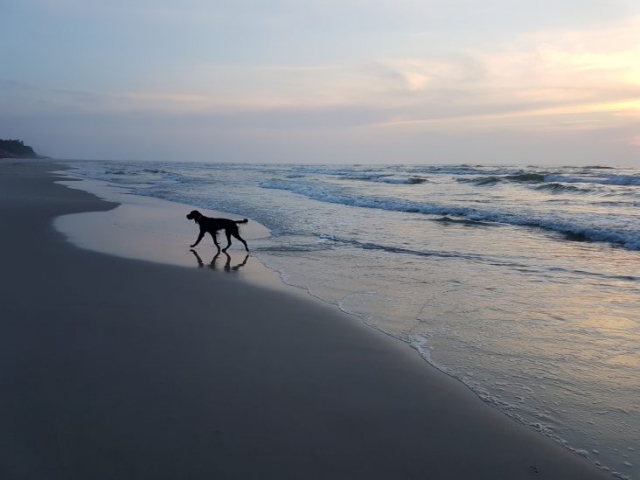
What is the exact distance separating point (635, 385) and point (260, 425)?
119 inches

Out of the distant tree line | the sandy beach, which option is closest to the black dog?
the sandy beach

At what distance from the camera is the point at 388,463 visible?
2.81m

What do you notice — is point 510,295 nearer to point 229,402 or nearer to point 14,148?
point 229,402

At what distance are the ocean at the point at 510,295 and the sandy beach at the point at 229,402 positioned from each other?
0.36 metres

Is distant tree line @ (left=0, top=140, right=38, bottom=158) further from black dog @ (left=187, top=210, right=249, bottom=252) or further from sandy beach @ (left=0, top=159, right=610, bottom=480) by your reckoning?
sandy beach @ (left=0, top=159, right=610, bottom=480)

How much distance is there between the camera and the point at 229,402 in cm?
338

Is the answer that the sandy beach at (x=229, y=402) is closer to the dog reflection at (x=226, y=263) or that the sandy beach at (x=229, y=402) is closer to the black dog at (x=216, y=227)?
the dog reflection at (x=226, y=263)

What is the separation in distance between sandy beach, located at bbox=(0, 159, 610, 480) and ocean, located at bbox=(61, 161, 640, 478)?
0.36 m

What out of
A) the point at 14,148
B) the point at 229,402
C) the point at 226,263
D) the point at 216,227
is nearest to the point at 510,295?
the point at 229,402

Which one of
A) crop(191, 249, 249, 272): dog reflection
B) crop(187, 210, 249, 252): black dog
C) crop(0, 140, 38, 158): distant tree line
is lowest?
crop(191, 249, 249, 272): dog reflection

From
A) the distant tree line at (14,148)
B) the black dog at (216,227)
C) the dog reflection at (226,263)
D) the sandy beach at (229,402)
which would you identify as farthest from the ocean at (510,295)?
the distant tree line at (14,148)

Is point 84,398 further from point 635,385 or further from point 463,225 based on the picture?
point 463,225

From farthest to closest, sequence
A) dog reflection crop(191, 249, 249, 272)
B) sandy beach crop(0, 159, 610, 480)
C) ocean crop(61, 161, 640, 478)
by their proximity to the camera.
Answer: dog reflection crop(191, 249, 249, 272), ocean crop(61, 161, 640, 478), sandy beach crop(0, 159, 610, 480)

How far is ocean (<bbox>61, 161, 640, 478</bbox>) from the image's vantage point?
3672 millimetres
